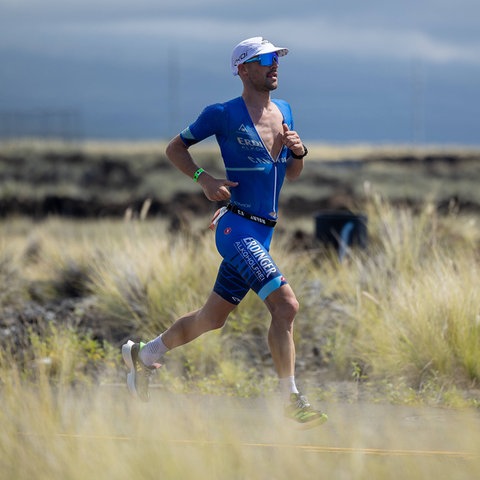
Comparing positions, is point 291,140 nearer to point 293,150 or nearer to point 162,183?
point 293,150

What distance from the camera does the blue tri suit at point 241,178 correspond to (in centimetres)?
775

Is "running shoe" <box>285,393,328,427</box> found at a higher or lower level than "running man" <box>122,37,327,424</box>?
lower

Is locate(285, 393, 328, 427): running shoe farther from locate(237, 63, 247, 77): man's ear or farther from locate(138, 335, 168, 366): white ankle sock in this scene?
locate(237, 63, 247, 77): man's ear

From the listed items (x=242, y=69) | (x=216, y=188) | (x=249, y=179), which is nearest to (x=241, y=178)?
(x=249, y=179)

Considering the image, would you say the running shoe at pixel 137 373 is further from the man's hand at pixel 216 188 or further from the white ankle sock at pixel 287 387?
the man's hand at pixel 216 188

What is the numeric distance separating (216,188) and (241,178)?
0.25m

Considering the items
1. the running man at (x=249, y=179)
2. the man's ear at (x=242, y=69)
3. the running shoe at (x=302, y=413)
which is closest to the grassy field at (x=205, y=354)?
the running shoe at (x=302, y=413)

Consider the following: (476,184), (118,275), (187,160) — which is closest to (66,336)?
(118,275)

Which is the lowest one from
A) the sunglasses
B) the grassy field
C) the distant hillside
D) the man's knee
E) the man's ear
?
the distant hillside

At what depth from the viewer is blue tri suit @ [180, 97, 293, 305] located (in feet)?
25.4

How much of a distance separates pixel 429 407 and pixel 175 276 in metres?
3.64

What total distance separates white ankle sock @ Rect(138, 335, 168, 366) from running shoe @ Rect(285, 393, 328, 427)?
1.27m

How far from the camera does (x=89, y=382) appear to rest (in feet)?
32.1

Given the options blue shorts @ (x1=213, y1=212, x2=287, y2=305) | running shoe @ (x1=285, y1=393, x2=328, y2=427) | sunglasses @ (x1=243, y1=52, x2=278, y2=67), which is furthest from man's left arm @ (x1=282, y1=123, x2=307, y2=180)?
running shoe @ (x1=285, y1=393, x2=328, y2=427)
